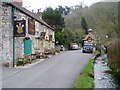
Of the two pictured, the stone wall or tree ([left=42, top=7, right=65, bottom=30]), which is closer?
the stone wall

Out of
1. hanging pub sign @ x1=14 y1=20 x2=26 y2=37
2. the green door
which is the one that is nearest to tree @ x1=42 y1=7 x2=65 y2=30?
the green door

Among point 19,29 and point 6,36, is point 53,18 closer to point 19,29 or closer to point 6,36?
point 19,29

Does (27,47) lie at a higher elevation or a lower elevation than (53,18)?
lower

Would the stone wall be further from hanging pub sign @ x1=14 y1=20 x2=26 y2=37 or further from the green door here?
the green door

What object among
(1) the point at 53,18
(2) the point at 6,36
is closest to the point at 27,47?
(2) the point at 6,36

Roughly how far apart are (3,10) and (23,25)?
223cm

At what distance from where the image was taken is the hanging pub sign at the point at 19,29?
49.4ft

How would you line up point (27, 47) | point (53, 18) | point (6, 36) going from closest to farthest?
point (6, 36)
point (27, 47)
point (53, 18)

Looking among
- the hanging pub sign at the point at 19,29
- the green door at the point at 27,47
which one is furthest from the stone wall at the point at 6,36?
the green door at the point at 27,47

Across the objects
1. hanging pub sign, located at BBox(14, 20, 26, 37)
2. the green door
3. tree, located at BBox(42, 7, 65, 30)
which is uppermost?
tree, located at BBox(42, 7, 65, 30)

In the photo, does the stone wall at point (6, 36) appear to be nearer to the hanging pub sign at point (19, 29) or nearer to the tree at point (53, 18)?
the hanging pub sign at point (19, 29)

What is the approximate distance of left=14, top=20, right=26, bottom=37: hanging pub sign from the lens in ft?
49.4

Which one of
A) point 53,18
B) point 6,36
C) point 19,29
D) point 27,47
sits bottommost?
point 27,47

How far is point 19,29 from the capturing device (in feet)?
50.2
